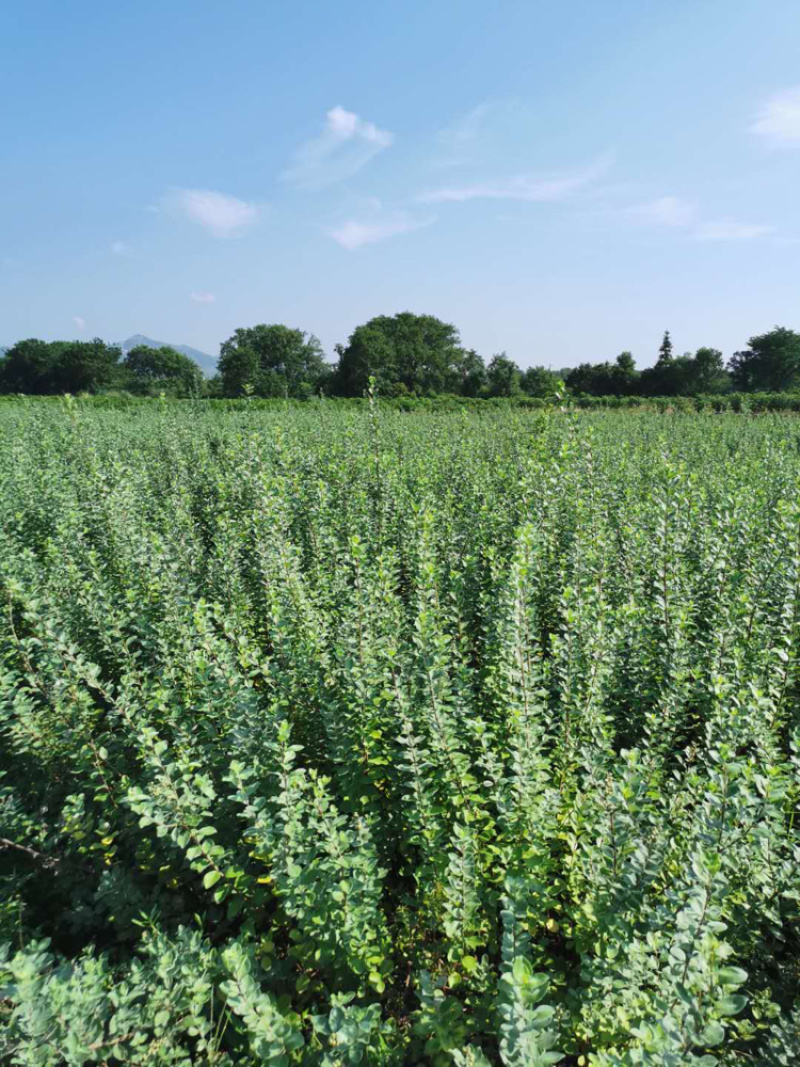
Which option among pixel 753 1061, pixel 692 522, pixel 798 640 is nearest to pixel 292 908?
pixel 753 1061

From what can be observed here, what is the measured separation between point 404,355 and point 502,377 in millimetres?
13953

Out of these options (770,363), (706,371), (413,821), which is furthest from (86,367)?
(413,821)

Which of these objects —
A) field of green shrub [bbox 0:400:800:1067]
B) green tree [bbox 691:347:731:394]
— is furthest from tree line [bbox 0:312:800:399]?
field of green shrub [bbox 0:400:800:1067]

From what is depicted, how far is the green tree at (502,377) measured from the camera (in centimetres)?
5291

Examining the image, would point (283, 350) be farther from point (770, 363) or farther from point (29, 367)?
point (770, 363)

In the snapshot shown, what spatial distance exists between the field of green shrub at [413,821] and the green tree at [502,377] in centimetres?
4796

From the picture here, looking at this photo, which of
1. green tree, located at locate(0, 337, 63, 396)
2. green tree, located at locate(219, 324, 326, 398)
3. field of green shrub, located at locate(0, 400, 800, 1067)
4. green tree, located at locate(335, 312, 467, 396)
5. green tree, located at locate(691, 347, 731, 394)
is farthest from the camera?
green tree, located at locate(0, 337, 63, 396)

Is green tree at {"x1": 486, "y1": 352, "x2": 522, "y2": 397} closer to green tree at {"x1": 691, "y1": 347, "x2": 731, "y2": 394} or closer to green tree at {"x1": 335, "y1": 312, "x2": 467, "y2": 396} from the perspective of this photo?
green tree at {"x1": 335, "y1": 312, "x2": 467, "y2": 396}

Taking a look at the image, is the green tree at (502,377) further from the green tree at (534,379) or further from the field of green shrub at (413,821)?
the field of green shrub at (413,821)

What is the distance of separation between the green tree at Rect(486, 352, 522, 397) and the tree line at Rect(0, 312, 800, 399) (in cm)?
17

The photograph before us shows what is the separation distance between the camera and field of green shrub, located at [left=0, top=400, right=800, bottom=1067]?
1.84m

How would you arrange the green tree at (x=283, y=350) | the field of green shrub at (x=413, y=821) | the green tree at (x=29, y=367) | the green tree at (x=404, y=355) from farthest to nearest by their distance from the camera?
the green tree at (x=29, y=367)
the green tree at (x=283, y=350)
the green tree at (x=404, y=355)
the field of green shrub at (x=413, y=821)

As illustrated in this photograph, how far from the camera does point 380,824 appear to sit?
9.62 ft

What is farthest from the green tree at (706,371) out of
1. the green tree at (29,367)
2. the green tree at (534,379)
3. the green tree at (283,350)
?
the green tree at (29,367)
